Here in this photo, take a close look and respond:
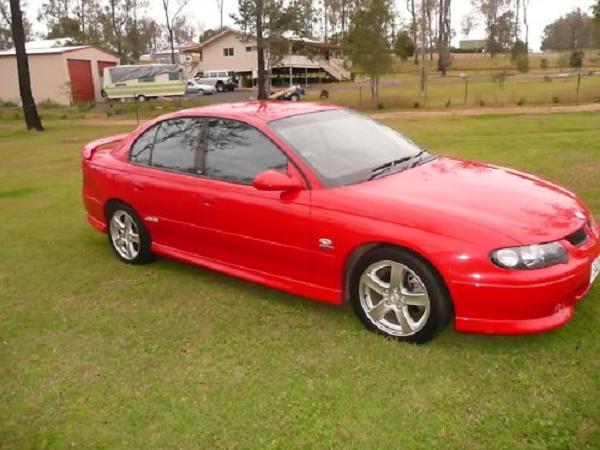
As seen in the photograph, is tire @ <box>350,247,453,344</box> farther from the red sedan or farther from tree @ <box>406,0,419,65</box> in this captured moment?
tree @ <box>406,0,419,65</box>

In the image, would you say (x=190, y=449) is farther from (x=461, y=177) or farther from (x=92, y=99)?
(x=92, y=99)

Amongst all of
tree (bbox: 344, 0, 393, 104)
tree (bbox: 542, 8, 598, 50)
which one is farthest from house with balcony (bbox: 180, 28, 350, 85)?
tree (bbox: 542, 8, 598, 50)

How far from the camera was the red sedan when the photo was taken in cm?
346

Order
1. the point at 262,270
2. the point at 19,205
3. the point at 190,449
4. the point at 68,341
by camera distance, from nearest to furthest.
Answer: the point at 190,449
the point at 68,341
the point at 262,270
the point at 19,205

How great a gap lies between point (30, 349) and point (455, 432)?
114 inches

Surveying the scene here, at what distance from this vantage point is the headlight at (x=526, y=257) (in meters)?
3.37

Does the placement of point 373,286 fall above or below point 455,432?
above

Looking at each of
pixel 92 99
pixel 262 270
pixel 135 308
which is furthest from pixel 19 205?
pixel 92 99

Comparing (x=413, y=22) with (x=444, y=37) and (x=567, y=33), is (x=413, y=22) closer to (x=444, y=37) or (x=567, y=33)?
(x=444, y=37)

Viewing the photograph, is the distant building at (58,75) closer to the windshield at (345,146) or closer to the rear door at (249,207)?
the rear door at (249,207)

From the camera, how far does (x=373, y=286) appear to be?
389cm

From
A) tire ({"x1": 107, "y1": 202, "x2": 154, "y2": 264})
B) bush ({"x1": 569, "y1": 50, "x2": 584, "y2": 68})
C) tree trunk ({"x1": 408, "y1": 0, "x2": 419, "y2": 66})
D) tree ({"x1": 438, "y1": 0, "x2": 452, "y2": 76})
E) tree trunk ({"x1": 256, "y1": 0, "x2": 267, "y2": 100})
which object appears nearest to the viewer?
tire ({"x1": 107, "y1": 202, "x2": 154, "y2": 264})

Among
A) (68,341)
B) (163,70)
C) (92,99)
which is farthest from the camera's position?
(92,99)

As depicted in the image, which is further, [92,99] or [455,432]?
[92,99]
